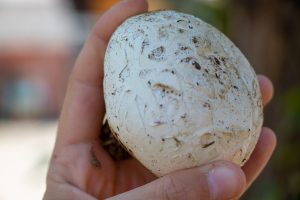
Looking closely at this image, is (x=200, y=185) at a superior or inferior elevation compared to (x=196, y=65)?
inferior

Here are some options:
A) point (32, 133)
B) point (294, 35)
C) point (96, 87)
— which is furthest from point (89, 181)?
point (32, 133)

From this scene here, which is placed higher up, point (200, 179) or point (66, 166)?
point (200, 179)

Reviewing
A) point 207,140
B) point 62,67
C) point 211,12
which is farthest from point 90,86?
point 62,67

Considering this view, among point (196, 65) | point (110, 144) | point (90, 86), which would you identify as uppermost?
point (196, 65)

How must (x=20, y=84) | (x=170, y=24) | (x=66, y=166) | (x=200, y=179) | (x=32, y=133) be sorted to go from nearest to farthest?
(x=200, y=179) → (x=170, y=24) → (x=66, y=166) → (x=32, y=133) → (x=20, y=84)

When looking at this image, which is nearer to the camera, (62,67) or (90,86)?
(90,86)

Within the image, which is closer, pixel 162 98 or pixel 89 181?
pixel 162 98

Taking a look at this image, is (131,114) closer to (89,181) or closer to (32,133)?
(89,181)

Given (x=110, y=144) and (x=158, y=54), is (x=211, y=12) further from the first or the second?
(x=158, y=54)
